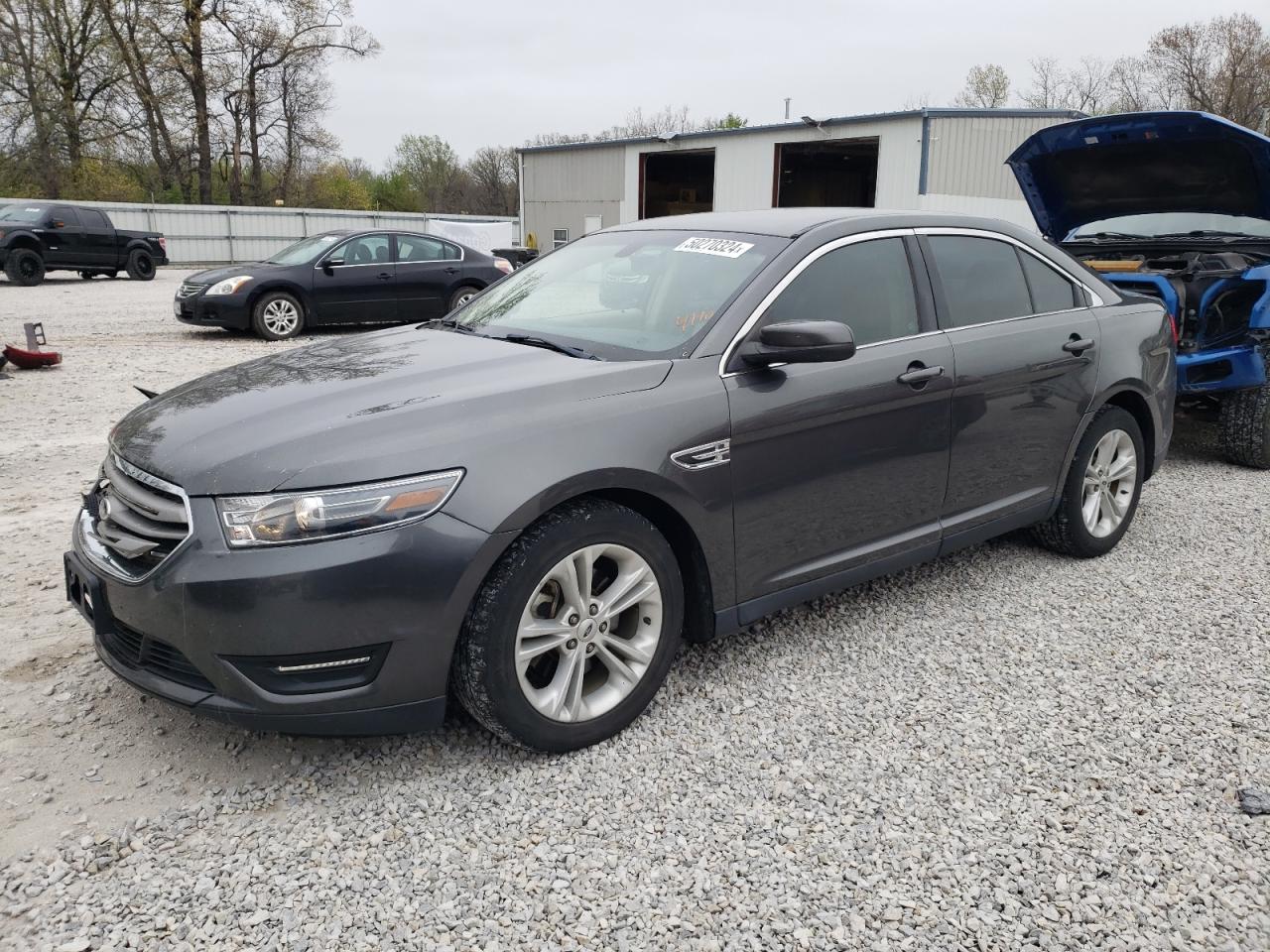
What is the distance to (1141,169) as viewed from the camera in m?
6.73

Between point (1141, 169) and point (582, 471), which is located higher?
point (1141, 169)

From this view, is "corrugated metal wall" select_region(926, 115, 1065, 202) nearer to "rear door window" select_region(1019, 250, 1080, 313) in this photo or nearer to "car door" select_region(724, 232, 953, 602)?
"rear door window" select_region(1019, 250, 1080, 313)

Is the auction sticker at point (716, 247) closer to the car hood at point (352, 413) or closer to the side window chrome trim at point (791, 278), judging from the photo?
the side window chrome trim at point (791, 278)

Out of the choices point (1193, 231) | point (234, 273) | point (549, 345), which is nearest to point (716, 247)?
point (549, 345)

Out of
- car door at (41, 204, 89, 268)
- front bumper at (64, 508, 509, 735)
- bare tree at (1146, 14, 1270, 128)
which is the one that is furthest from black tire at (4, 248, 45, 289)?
bare tree at (1146, 14, 1270, 128)

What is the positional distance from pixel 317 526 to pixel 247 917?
925 millimetres

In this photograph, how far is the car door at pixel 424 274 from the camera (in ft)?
42.4

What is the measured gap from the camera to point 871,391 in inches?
136

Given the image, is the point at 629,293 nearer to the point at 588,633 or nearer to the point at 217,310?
the point at 588,633

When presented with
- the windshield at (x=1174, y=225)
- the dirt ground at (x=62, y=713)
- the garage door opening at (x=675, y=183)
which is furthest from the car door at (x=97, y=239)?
→ the windshield at (x=1174, y=225)

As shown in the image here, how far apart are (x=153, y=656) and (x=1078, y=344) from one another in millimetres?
3833

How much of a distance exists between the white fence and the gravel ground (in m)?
27.1

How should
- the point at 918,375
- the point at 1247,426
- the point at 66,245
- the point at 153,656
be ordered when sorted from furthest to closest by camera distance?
1. the point at 66,245
2. the point at 1247,426
3. the point at 918,375
4. the point at 153,656

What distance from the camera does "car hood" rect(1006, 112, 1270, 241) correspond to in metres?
6.05
